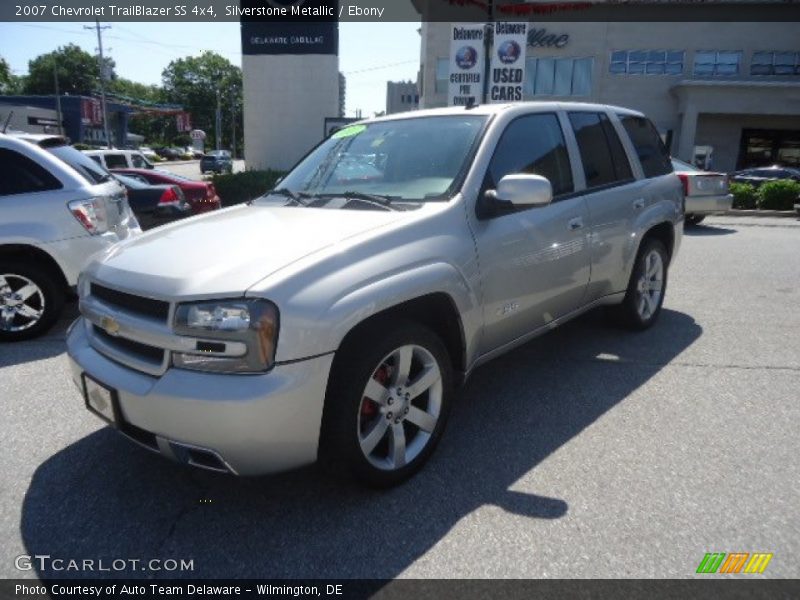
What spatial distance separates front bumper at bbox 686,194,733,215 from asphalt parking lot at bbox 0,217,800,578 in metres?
7.76

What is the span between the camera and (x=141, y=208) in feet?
28.3

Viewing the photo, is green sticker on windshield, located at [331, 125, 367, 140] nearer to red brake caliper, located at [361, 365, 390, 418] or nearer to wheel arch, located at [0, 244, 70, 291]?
red brake caliper, located at [361, 365, 390, 418]

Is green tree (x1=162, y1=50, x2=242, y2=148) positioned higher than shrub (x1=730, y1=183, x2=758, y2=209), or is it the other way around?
green tree (x1=162, y1=50, x2=242, y2=148)

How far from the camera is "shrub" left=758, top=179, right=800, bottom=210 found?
15938 mm

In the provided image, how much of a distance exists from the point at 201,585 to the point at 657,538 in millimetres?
1819

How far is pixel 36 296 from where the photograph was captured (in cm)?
503

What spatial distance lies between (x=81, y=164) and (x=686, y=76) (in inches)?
1486

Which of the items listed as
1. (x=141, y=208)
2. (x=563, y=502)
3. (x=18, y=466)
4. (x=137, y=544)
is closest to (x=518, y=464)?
(x=563, y=502)

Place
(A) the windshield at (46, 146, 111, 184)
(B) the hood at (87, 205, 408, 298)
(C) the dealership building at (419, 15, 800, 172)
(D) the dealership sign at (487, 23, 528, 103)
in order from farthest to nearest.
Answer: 1. (C) the dealership building at (419, 15, 800, 172)
2. (D) the dealership sign at (487, 23, 528, 103)
3. (A) the windshield at (46, 146, 111, 184)
4. (B) the hood at (87, 205, 408, 298)

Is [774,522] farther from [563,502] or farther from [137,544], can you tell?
[137,544]

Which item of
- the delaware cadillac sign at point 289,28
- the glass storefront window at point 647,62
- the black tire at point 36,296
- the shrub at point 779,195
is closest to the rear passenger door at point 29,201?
the black tire at point 36,296

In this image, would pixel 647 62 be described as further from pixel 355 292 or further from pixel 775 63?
pixel 355 292

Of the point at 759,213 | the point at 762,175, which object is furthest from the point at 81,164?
Result: the point at 762,175

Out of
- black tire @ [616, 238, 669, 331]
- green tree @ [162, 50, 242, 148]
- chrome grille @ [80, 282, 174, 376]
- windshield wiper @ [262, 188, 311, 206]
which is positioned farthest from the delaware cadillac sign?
green tree @ [162, 50, 242, 148]
